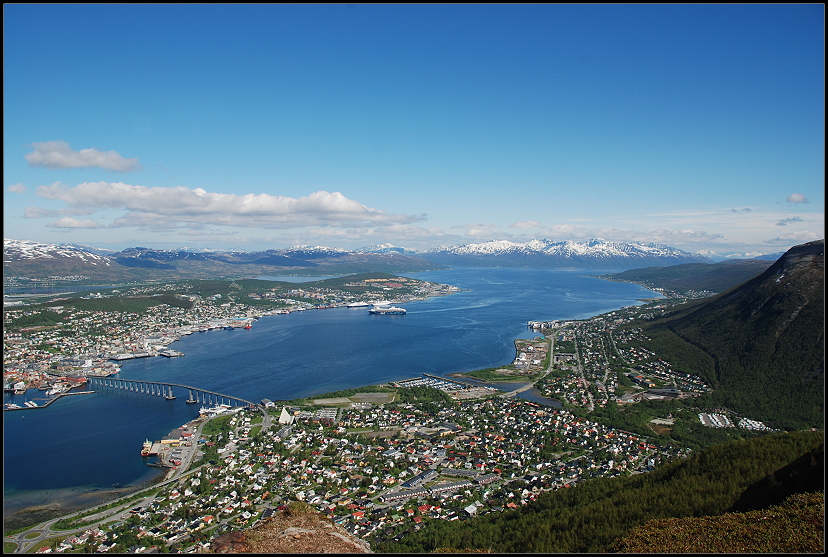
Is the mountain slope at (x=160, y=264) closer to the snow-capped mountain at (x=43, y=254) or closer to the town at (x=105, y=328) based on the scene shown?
the snow-capped mountain at (x=43, y=254)

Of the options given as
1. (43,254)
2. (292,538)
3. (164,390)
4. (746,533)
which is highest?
(43,254)

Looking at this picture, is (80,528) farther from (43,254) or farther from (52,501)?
(43,254)

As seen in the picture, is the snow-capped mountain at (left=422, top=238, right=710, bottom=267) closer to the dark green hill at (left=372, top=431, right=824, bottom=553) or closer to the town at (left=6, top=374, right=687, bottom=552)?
the town at (left=6, top=374, right=687, bottom=552)

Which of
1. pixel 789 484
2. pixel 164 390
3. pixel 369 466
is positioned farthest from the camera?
pixel 164 390

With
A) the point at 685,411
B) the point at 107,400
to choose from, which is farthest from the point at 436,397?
the point at 107,400

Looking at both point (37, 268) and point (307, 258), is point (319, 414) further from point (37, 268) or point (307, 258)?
point (307, 258)

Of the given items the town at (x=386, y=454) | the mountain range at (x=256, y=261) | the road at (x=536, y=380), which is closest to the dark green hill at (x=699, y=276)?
the road at (x=536, y=380)

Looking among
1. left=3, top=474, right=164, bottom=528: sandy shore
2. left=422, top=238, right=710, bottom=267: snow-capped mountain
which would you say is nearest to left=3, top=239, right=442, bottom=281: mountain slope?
left=422, top=238, right=710, bottom=267: snow-capped mountain

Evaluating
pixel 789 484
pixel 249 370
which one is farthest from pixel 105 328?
pixel 789 484
